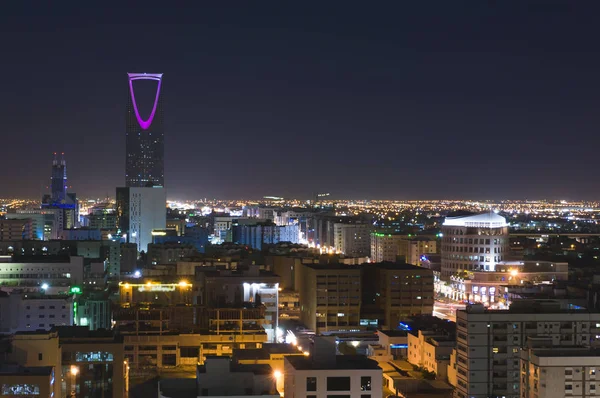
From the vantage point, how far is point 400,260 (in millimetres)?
37312

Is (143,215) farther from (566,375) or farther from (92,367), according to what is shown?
(566,375)

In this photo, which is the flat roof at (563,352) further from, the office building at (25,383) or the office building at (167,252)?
the office building at (167,252)

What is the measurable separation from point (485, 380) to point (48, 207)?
58.8 meters

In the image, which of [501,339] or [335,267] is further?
[335,267]

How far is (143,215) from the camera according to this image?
64.5m

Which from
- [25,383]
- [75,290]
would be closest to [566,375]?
[25,383]

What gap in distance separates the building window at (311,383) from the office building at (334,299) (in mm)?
17075

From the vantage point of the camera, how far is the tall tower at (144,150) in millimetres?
87625

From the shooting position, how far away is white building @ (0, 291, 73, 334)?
2780 cm

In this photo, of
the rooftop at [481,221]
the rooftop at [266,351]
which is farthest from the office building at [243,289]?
the rooftop at [481,221]

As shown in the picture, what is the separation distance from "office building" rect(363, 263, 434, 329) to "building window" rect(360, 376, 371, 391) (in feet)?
57.9

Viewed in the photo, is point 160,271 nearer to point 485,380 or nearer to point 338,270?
point 338,270

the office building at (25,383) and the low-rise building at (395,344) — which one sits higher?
the office building at (25,383)

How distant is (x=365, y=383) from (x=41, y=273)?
24.7 meters
